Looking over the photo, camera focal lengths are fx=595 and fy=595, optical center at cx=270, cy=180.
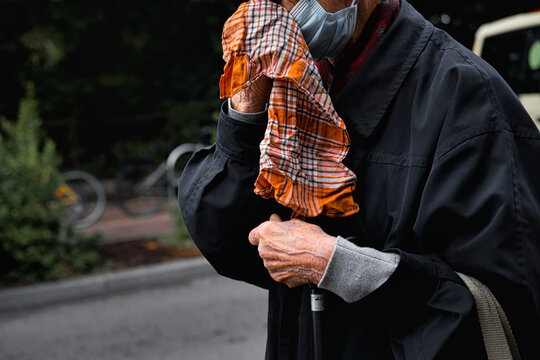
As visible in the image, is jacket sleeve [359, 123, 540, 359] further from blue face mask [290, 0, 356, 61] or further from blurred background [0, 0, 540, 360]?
blurred background [0, 0, 540, 360]

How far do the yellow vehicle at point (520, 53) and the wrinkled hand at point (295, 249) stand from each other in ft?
14.9

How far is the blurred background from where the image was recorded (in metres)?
4.80

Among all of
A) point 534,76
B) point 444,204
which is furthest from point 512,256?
point 534,76

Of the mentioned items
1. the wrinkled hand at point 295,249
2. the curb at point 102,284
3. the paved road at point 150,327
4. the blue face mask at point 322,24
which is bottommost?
the curb at point 102,284

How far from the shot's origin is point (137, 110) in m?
12.4

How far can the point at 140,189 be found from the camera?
952 centimetres

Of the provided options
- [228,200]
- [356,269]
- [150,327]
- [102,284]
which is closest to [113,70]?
[102,284]

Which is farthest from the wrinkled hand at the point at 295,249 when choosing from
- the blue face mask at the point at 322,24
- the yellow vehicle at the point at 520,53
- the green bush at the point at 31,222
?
the green bush at the point at 31,222

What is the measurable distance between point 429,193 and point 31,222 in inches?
215

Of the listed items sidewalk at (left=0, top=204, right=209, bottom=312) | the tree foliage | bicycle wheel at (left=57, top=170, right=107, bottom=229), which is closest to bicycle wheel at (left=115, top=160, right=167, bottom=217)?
bicycle wheel at (left=57, top=170, right=107, bottom=229)

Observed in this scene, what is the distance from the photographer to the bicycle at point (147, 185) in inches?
372

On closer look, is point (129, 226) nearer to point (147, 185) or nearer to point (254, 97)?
point (147, 185)

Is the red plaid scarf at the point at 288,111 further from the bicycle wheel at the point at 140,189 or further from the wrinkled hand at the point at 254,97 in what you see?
the bicycle wheel at the point at 140,189

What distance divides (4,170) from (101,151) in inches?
238
